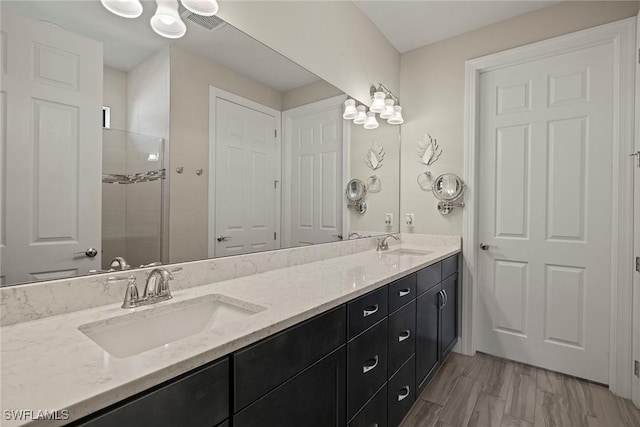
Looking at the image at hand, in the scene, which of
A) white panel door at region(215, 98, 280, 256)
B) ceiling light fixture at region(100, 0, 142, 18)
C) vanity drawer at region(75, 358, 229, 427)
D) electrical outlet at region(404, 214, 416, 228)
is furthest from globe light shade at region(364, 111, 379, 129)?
vanity drawer at region(75, 358, 229, 427)

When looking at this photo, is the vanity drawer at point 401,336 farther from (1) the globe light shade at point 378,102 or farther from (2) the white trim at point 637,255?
(1) the globe light shade at point 378,102

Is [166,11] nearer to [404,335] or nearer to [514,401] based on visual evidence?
[404,335]

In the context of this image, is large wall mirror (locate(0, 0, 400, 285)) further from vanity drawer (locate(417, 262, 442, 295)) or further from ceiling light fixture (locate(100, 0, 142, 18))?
vanity drawer (locate(417, 262, 442, 295))

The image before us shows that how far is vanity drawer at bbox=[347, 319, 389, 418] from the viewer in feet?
3.86

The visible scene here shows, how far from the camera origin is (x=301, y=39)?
1832mm

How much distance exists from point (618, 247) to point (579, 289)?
1.24 ft

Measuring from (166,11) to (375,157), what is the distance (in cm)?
181

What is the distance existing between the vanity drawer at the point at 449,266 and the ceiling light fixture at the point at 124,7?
7.11ft

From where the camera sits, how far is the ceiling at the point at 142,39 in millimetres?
930

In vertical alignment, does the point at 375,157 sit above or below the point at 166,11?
below

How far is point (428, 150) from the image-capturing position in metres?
2.70

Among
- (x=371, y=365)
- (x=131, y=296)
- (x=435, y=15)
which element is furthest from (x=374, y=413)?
(x=435, y=15)

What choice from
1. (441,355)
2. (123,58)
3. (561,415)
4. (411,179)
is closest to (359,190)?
(411,179)

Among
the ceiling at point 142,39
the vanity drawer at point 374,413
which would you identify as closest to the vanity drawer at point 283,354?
the vanity drawer at point 374,413
